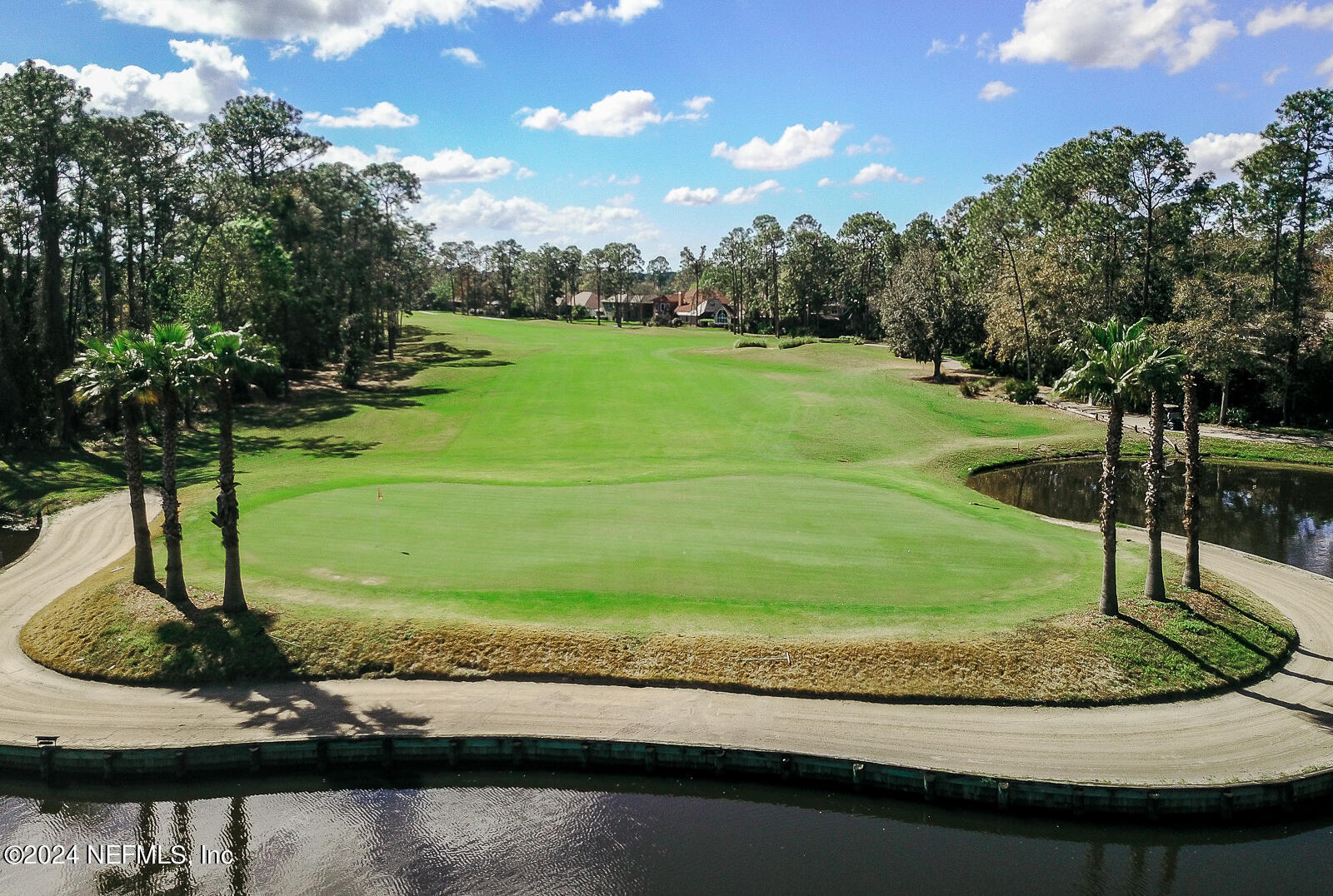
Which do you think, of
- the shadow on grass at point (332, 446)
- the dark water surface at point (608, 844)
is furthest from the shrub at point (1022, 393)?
the dark water surface at point (608, 844)

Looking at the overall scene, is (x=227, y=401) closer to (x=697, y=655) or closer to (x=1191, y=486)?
(x=697, y=655)

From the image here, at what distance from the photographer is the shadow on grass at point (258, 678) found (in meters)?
21.4

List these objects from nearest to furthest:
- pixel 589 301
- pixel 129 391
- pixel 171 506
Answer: pixel 129 391
pixel 171 506
pixel 589 301

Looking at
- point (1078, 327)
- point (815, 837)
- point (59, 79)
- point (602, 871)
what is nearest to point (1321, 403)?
point (1078, 327)

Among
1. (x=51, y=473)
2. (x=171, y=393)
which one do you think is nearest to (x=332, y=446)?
(x=51, y=473)

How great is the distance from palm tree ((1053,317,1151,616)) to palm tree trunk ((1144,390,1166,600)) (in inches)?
45.8

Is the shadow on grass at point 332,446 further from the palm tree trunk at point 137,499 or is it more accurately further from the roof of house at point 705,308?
the roof of house at point 705,308

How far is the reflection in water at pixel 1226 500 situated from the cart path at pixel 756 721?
1623cm

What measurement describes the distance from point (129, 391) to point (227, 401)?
114 inches

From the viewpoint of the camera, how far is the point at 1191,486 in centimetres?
A: 2728

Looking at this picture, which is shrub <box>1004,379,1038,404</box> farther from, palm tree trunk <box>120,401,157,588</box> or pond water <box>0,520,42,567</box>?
pond water <box>0,520,42,567</box>

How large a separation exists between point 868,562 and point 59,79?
58005mm

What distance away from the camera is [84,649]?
2461cm

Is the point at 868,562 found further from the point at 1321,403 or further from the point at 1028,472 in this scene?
the point at 1321,403
